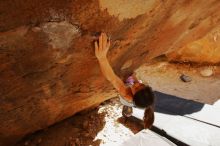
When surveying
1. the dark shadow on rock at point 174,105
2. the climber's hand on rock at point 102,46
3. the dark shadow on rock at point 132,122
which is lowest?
the dark shadow on rock at point 132,122

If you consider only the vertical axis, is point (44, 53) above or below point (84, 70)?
above

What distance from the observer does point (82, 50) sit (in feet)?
7.77

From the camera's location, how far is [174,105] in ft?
11.9

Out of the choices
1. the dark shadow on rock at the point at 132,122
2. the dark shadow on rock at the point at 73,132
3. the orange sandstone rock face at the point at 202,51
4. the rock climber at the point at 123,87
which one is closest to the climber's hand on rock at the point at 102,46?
the rock climber at the point at 123,87

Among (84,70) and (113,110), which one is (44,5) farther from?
(113,110)

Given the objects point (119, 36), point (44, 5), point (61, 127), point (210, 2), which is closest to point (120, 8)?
point (119, 36)

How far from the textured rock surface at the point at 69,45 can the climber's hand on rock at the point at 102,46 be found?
6 cm

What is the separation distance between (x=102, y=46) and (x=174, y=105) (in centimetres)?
160

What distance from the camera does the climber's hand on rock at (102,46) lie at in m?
2.35

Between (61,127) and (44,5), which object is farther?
(61,127)

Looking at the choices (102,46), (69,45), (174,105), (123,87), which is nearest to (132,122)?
(174,105)

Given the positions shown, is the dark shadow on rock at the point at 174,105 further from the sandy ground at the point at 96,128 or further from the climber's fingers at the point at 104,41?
the climber's fingers at the point at 104,41

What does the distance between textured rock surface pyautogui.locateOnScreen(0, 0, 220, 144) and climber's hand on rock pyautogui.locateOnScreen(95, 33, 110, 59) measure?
0.06m

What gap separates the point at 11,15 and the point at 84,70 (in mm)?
1033
